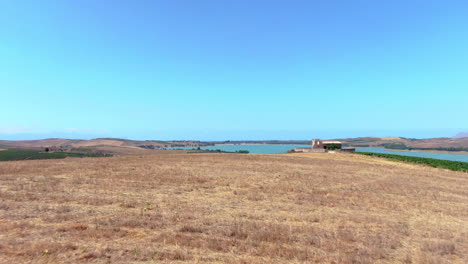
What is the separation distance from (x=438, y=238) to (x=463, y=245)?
0.86 metres

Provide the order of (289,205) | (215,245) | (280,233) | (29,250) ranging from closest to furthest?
(29,250) → (215,245) → (280,233) → (289,205)

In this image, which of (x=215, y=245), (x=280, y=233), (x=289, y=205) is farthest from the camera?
(x=289, y=205)

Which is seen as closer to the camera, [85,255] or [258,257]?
[85,255]

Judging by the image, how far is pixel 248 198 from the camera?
62.6 feet

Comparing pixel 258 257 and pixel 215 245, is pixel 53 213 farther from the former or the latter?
pixel 258 257

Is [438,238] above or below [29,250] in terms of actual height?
below

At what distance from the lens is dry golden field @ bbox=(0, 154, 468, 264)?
8508 mm

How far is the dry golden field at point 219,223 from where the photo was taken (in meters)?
8.51

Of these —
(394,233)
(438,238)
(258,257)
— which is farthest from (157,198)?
(438,238)

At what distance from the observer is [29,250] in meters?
7.81

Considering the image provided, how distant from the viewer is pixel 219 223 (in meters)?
12.2

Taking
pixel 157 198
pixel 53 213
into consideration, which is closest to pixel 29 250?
pixel 53 213

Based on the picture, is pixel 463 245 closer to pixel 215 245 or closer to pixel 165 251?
pixel 215 245

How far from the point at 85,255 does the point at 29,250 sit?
1638 mm
